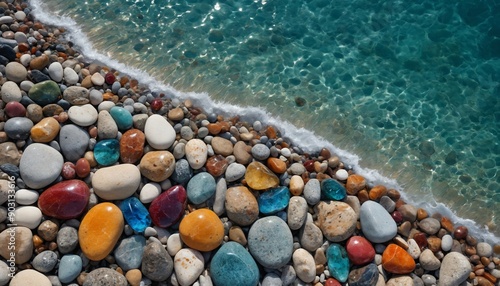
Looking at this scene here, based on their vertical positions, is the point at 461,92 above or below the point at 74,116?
below

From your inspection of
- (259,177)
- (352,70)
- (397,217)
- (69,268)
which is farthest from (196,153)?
(352,70)

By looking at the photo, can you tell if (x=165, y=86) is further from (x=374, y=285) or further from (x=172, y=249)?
(x=374, y=285)

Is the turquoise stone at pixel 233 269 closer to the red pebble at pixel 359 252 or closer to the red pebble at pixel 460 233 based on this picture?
the red pebble at pixel 359 252

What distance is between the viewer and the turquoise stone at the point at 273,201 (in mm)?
6453

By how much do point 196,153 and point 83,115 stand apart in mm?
1638

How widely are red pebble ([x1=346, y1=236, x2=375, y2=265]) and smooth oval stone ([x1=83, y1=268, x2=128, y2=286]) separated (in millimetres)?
2865

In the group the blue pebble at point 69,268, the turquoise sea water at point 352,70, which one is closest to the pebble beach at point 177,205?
the blue pebble at point 69,268

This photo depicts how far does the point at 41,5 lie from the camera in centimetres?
825

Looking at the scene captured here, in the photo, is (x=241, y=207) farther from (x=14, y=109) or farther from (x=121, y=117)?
(x=14, y=109)

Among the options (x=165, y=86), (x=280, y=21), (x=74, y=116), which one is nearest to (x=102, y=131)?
(x=74, y=116)

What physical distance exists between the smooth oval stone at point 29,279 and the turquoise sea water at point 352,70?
3315mm

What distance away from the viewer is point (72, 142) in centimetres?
648

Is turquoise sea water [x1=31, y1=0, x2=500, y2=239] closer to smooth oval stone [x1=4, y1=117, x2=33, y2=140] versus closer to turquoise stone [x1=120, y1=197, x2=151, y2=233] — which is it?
smooth oval stone [x1=4, y1=117, x2=33, y2=140]

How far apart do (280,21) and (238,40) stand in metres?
0.87
